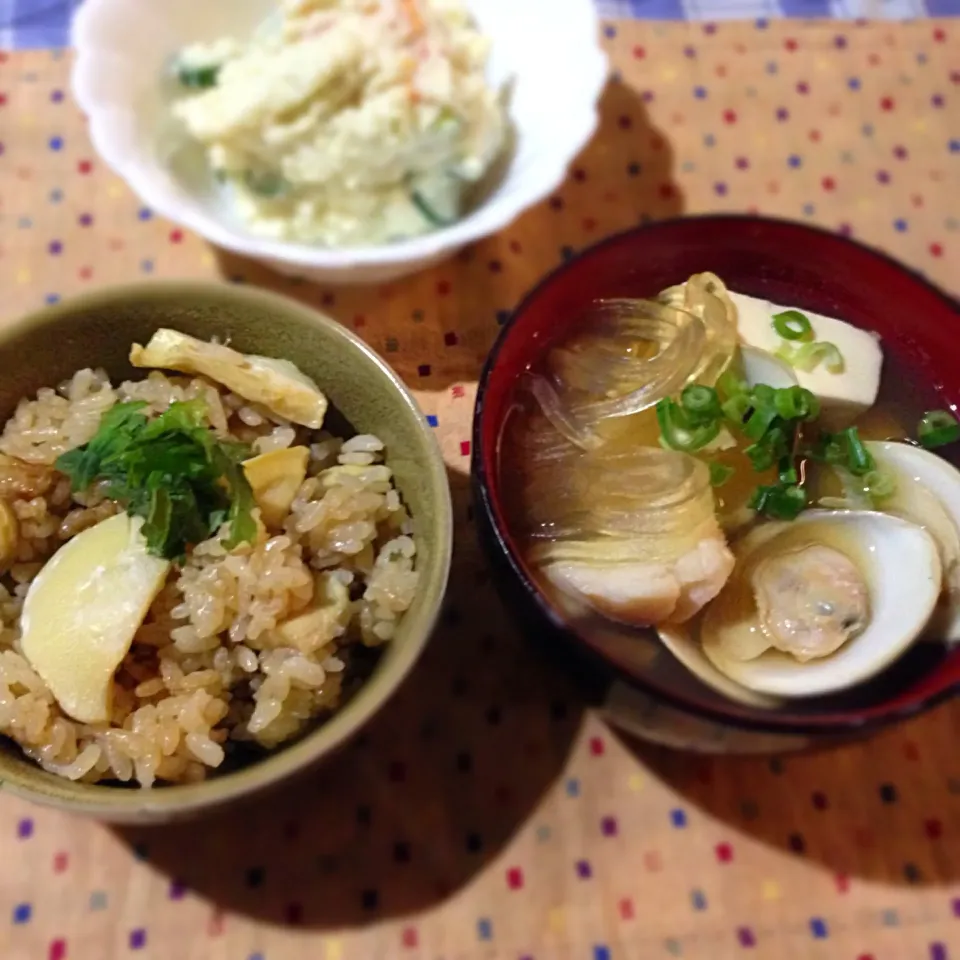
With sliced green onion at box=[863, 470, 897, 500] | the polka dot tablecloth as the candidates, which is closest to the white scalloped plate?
the polka dot tablecloth

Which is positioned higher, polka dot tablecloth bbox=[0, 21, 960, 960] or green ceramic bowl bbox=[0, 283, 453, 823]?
green ceramic bowl bbox=[0, 283, 453, 823]

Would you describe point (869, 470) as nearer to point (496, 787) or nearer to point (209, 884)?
point (496, 787)

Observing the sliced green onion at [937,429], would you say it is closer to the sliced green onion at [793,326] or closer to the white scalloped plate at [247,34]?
the sliced green onion at [793,326]

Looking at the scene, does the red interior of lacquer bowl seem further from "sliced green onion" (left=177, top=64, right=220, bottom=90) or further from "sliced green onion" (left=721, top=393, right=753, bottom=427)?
"sliced green onion" (left=177, top=64, right=220, bottom=90)

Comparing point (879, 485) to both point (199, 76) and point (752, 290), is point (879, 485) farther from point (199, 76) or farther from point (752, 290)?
point (199, 76)

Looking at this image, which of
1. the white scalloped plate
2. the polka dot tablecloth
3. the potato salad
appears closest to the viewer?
the polka dot tablecloth

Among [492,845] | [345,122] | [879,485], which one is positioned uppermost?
[345,122]

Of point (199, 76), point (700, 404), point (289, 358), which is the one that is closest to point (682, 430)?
point (700, 404)
